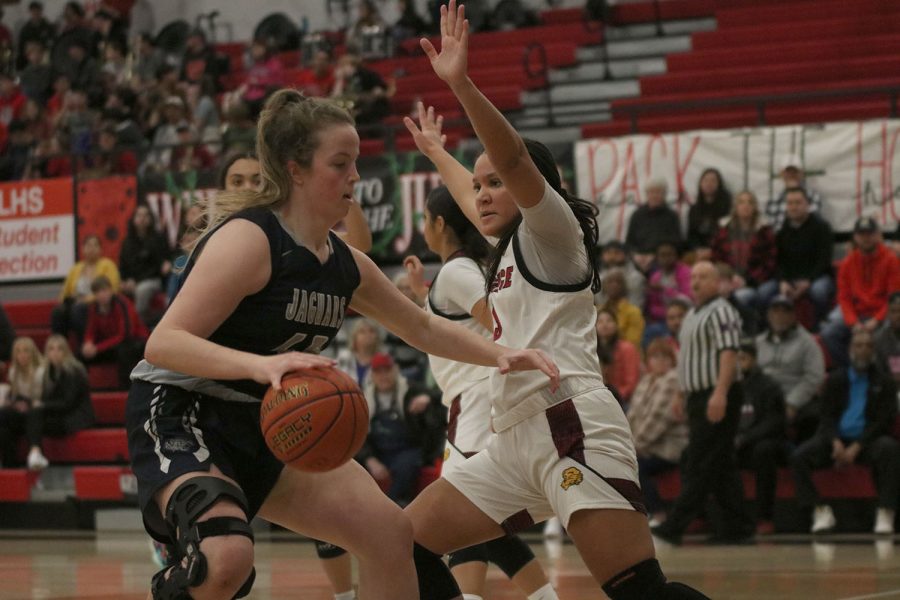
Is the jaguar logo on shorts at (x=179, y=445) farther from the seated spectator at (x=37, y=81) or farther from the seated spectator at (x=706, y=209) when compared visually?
the seated spectator at (x=37, y=81)

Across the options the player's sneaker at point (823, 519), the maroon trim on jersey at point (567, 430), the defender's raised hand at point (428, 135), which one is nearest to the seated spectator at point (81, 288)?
the player's sneaker at point (823, 519)

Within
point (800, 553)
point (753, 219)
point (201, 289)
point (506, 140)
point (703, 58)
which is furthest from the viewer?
point (703, 58)

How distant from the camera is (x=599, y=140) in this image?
14328 mm

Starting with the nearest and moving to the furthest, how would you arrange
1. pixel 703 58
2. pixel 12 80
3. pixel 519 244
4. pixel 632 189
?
pixel 519 244
pixel 632 189
pixel 703 58
pixel 12 80

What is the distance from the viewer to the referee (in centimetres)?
1067

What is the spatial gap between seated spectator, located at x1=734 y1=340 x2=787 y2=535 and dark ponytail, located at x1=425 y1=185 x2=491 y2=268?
18.8 ft

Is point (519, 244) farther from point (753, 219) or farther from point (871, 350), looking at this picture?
point (753, 219)

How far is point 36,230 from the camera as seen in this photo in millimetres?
17453

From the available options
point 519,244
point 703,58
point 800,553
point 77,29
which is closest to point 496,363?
point 519,244

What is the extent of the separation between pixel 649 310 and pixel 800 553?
11.2ft

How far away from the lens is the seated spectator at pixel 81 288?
1538cm

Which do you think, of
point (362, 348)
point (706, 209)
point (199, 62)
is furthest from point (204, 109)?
point (706, 209)

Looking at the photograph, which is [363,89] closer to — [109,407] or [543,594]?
[109,407]

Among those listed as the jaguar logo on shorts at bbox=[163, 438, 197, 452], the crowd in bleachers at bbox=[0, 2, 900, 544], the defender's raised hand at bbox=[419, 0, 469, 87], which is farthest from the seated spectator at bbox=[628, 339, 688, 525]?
the jaguar logo on shorts at bbox=[163, 438, 197, 452]
